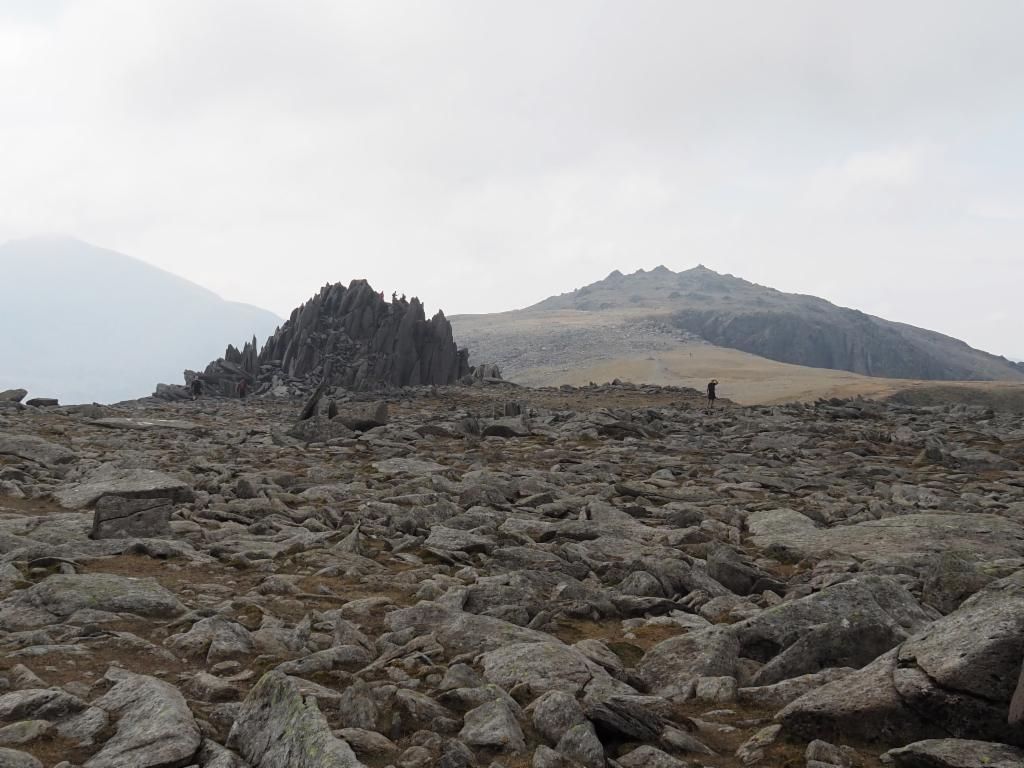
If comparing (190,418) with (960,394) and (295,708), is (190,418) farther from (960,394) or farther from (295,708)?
(960,394)

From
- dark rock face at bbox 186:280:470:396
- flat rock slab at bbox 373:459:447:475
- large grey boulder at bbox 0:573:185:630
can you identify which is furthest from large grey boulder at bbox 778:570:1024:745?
dark rock face at bbox 186:280:470:396

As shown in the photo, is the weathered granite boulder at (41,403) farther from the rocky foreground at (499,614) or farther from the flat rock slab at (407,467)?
the flat rock slab at (407,467)

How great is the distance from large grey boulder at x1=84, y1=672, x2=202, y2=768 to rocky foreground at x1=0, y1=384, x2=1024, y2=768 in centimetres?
2

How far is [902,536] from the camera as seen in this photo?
12.3 metres

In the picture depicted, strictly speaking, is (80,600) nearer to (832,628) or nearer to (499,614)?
(499,614)

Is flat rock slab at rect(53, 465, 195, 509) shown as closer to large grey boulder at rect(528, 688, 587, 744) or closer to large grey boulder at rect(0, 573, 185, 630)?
large grey boulder at rect(0, 573, 185, 630)

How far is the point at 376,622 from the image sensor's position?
848 cm

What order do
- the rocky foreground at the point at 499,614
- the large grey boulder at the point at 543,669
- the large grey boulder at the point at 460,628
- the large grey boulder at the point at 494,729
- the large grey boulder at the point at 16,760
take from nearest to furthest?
the large grey boulder at the point at 16,760
the rocky foreground at the point at 499,614
the large grey boulder at the point at 494,729
the large grey boulder at the point at 543,669
the large grey boulder at the point at 460,628

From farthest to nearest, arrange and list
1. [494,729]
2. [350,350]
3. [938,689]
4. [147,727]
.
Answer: [350,350]
[494,729]
[147,727]
[938,689]

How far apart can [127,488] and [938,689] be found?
43.5ft

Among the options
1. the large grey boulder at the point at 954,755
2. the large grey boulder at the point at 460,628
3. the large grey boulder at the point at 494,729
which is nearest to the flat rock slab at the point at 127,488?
the large grey boulder at the point at 460,628

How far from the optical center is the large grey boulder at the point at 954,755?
4.52 metres

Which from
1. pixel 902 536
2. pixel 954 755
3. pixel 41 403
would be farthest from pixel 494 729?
pixel 41 403

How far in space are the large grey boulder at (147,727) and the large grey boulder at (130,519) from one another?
5917mm
